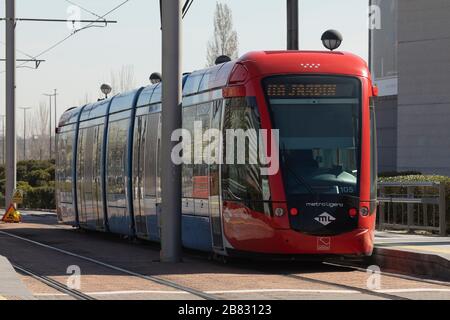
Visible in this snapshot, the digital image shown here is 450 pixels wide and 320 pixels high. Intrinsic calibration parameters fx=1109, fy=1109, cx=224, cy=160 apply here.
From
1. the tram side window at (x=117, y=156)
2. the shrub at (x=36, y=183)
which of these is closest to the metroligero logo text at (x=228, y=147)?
the tram side window at (x=117, y=156)

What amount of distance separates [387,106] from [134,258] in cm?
2845

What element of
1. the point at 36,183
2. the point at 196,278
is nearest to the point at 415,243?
the point at 196,278

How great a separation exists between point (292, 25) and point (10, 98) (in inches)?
708

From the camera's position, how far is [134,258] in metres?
20.6

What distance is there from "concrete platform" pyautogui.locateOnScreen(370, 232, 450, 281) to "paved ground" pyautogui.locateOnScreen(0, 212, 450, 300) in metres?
0.61

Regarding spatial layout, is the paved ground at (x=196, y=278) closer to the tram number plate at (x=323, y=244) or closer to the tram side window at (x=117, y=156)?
the tram number plate at (x=323, y=244)

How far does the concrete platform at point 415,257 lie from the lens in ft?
53.9

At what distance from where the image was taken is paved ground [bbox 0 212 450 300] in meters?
13.8

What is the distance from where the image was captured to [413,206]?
23.9 metres

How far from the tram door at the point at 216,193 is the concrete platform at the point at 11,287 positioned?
12.1 ft

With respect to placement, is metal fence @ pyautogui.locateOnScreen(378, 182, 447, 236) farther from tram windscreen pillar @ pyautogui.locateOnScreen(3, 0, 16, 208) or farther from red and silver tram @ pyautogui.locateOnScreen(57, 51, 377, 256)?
tram windscreen pillar @ pyautogui.locateOnScreen(3, 0, 16, 208)
